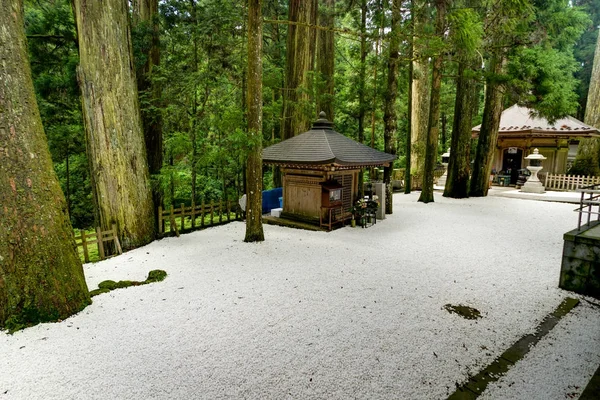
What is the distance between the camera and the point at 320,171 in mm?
10070

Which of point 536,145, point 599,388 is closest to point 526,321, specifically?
point 599,388

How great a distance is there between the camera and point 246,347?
3.98 meters

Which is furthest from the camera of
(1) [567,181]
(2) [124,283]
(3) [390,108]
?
(1) [567,181]

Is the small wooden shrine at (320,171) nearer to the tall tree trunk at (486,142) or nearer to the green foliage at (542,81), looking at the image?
the green foliage at (542,81)

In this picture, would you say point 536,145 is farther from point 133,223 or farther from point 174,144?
point 133,223

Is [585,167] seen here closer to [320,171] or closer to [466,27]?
[466,27]

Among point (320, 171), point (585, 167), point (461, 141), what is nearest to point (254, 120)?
point (320, 171)

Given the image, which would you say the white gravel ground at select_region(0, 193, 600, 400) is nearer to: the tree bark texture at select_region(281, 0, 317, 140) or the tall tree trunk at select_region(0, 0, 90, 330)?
the tall tree trunk at select_region(0, 0, 90, 330)

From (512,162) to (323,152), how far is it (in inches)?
667

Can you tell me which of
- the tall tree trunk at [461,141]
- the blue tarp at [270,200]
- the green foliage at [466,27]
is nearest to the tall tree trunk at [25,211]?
the blue tarp at [270,200]

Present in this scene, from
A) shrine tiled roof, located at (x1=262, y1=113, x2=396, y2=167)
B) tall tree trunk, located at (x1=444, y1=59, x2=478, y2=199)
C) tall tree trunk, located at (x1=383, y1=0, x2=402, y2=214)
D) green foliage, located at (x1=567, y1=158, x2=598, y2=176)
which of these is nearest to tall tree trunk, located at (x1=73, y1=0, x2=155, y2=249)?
shrine tiled roof, located at (x1=262, y1=113, x2=396, y2=167)

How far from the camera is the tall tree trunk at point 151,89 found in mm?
9734

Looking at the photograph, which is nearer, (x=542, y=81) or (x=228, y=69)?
(x=542, y=81)

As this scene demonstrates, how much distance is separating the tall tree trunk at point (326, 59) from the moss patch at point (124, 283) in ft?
30.9
